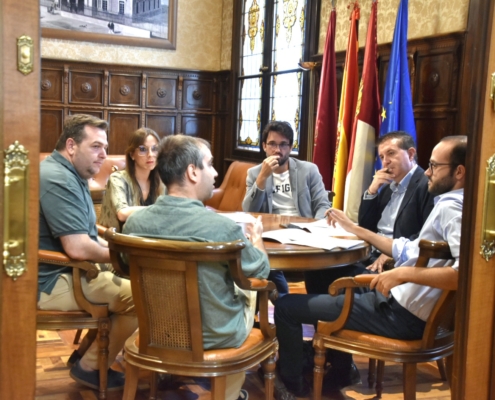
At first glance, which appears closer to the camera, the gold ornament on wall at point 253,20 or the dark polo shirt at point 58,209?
the dark polo shirt at point 58,209

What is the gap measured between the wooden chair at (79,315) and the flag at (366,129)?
8.22ft

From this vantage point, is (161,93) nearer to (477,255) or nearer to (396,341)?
(396,341)

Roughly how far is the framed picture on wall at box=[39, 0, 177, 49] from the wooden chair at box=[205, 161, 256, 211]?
A: 2149mm

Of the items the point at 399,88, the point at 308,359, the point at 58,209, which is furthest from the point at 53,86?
the point at 308,359

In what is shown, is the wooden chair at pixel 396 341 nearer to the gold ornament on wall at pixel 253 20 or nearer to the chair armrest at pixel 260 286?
the chair armrest at pixel 260 286

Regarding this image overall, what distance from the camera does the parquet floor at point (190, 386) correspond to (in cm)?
281

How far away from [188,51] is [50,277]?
18.8 ft

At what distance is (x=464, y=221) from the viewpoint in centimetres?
170

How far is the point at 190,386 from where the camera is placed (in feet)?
9.63

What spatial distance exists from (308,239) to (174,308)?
2.89 feet

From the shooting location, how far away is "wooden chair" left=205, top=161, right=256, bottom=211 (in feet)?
20.6

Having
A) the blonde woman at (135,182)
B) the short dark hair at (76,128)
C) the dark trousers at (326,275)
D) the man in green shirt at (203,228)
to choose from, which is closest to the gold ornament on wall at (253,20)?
the blonde woman at (135,182)

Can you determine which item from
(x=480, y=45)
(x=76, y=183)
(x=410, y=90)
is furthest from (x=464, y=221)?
(x=410, y=90)

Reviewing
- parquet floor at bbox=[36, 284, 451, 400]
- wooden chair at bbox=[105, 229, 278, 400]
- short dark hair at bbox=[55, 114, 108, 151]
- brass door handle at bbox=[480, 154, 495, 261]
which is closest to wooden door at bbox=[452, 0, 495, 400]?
brass door handle at bbox=[480, 154, 495, 261]
